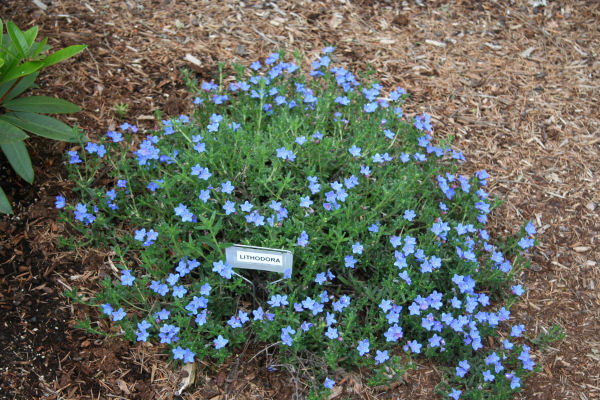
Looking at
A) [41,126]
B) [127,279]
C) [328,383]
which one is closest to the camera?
[328,383]

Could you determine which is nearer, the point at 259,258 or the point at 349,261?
the point at 259,258

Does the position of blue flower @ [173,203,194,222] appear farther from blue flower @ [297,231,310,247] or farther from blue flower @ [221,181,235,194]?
blue flower @ [297,231,310,247]

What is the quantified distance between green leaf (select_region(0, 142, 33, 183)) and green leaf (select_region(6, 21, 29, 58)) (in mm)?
563

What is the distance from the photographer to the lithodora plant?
9.98ft

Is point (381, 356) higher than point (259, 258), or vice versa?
point (259, 258)

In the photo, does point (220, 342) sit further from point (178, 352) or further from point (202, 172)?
point (202, 172)

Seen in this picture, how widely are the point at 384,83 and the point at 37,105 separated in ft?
9.27

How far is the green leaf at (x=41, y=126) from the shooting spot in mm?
3492

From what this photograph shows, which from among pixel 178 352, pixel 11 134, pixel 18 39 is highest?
pixel 18 39

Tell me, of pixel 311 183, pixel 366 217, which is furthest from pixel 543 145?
pixel 311 183

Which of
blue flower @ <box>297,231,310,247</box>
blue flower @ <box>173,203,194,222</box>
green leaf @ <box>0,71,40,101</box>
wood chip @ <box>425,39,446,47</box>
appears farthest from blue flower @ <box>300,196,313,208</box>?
wood chip @ <box>425,39,446,47</box>

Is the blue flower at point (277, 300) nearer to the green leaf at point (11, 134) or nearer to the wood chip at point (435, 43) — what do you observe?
the green leaf at point (11, 134)

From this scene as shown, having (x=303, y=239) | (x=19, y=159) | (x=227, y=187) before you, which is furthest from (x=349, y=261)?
(x=19, y=159)

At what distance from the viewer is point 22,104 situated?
3.58 m
